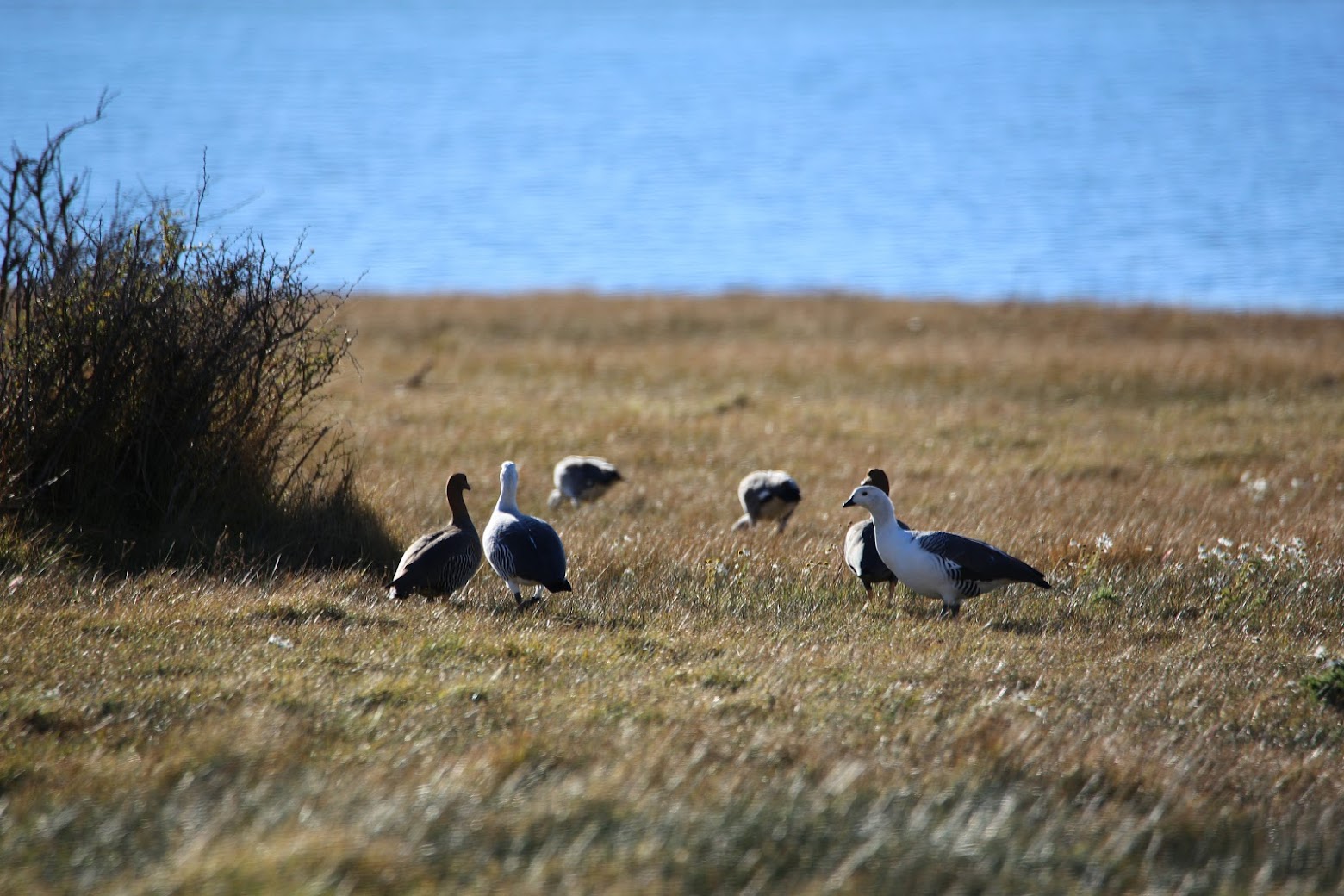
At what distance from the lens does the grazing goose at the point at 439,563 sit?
8719 mm

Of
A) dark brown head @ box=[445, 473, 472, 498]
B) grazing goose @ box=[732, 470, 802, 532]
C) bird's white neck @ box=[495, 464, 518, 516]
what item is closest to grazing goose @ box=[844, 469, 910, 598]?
bird's white neck @ box=[495, 464, 518, 516]

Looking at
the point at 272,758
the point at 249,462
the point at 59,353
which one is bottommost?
the point at 272,758

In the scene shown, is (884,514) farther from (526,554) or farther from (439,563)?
(439,563)

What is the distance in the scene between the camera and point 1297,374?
2394 centimetres

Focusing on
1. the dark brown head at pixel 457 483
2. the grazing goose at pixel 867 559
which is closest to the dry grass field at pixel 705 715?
the grazing goose at pixel 867 559

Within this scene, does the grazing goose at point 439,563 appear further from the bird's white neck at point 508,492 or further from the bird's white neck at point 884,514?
the bird's white neck at point 884,514

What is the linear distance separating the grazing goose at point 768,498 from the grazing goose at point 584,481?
1743mm

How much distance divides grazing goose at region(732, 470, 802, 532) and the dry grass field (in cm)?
25

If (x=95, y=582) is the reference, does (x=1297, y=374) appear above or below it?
above

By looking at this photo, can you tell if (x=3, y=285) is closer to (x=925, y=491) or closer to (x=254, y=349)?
(x=254, y=349)

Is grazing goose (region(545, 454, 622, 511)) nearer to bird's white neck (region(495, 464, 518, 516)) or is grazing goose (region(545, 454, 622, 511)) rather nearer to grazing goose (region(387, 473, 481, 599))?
bird's white neck (region(495, 464, 518, 516))

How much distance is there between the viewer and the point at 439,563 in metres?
8.80

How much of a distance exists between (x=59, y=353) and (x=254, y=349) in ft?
4.77

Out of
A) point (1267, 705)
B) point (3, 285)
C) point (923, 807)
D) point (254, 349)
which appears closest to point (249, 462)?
point (254, 349)
